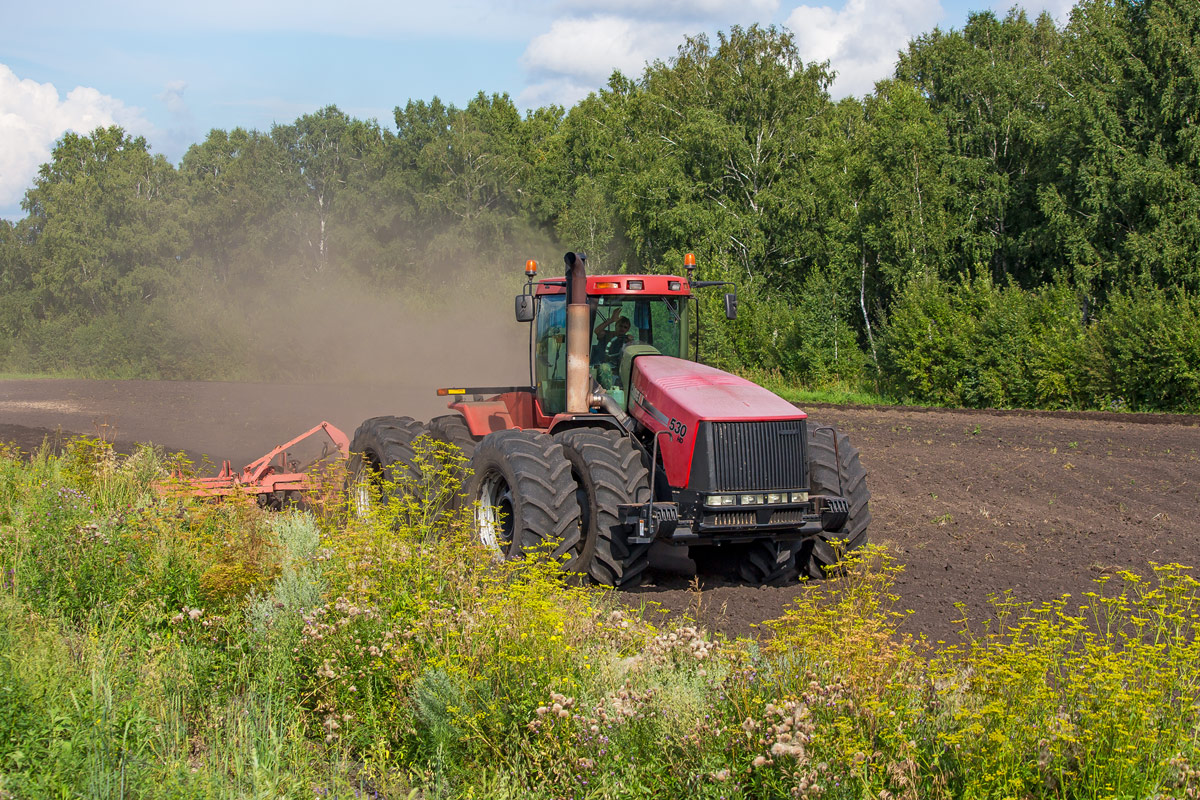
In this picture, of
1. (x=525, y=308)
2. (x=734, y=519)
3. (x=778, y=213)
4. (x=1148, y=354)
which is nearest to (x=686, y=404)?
(x=734, y=519)

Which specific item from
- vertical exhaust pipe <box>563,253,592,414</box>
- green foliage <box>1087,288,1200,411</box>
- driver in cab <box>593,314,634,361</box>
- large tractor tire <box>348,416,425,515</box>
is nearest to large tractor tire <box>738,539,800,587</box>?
vertical exhaust pipe <box>563,253,592,414</box>

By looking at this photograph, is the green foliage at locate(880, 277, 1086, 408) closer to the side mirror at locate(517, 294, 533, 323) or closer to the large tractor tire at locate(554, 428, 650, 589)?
the side mirror at locate(517, 294, 533, 323)

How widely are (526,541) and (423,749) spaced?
130 inches

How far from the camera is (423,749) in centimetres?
504

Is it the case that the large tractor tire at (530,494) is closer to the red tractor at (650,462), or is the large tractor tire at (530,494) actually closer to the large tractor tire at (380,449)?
the red tractor at (650,462)

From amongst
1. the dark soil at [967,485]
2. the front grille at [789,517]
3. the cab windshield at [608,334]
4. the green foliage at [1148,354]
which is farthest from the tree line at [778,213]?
the front grille at [789,517]

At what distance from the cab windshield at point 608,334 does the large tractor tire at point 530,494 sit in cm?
112

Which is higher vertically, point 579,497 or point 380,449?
point 380,449

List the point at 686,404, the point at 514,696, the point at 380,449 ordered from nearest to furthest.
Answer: the point at 514,696 < the point at 686,404 < the point at 380,449

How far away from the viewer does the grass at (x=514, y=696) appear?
412cm

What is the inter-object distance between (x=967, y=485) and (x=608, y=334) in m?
6.55

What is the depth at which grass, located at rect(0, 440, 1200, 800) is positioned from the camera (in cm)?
412

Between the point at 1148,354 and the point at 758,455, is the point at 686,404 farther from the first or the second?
the point at 1148,354

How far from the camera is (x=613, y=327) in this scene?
9992 millimetres
